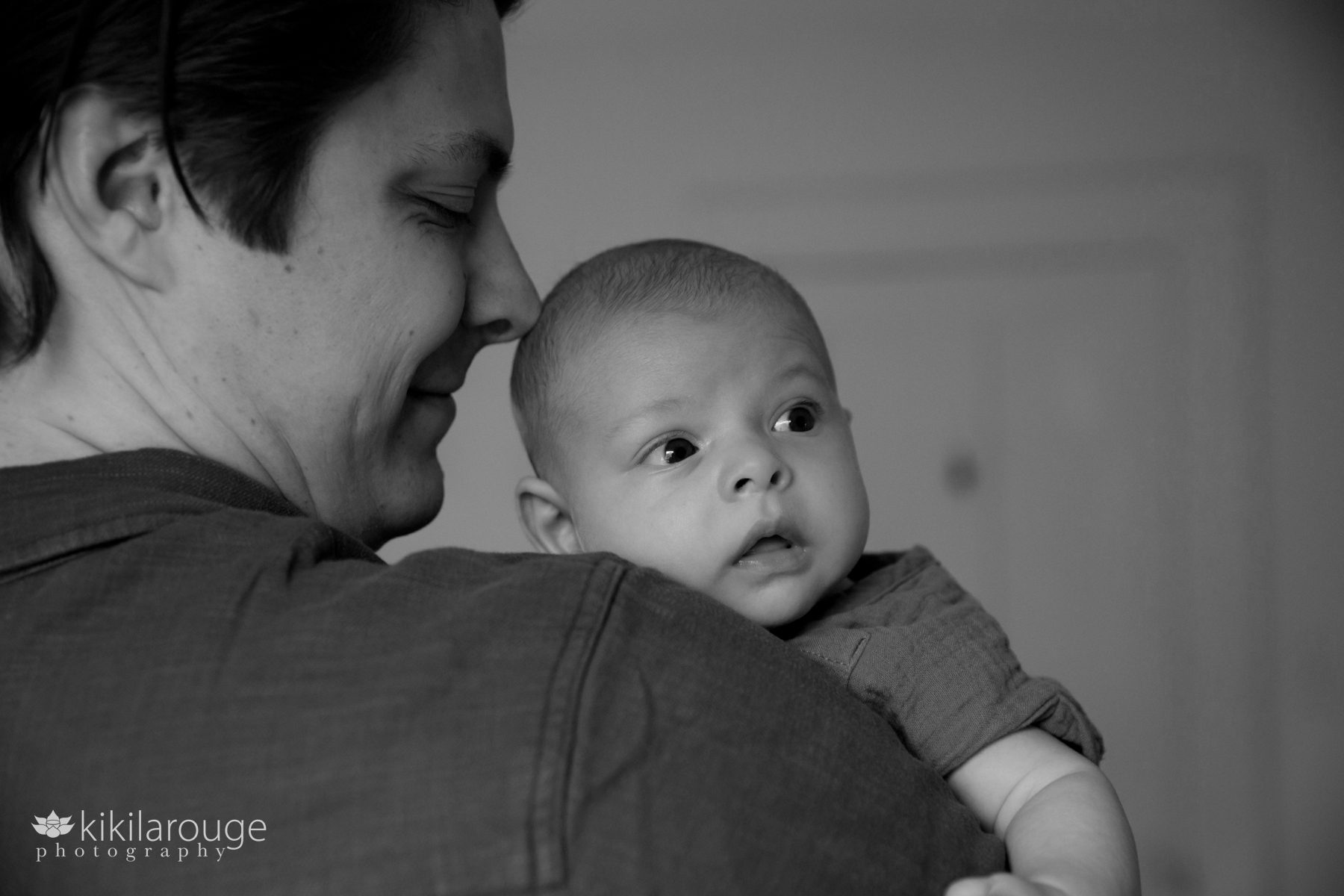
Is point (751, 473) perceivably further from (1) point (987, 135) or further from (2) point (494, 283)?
(1) point (987, 135)

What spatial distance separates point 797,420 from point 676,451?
0.12m

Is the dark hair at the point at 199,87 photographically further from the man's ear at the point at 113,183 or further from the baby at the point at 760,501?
the baby at the point at 760,501

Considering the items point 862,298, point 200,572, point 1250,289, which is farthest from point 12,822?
point 1250,289

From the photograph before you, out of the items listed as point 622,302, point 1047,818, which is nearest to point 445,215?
point 622,302

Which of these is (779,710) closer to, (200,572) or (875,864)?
(875,864)

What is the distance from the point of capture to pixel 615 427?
1.23 meters

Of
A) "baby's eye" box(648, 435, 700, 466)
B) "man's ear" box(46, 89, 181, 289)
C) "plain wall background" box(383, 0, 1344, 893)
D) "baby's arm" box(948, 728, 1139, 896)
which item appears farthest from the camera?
"plain wall background" box(383, 0, 1344, 893)

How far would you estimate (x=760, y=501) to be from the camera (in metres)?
1.15

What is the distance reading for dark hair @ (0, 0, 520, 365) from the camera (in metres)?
0.95

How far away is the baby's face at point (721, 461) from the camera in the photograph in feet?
3.80

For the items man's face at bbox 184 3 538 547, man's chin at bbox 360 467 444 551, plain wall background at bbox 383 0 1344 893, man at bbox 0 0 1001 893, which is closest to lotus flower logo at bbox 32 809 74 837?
man at bbox 0 0 1001 893

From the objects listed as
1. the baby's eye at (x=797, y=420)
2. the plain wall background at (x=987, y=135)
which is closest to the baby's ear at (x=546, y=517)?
the baby's eye at (x=797, y=420)

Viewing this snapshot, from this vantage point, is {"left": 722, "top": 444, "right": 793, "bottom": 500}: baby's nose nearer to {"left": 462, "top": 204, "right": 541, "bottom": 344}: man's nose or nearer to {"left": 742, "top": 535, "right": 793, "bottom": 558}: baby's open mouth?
{"left": 742, "top": 535, "right": 793, "bottom": 558}: baby's open mouth

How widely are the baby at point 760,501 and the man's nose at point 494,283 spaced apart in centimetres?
5
